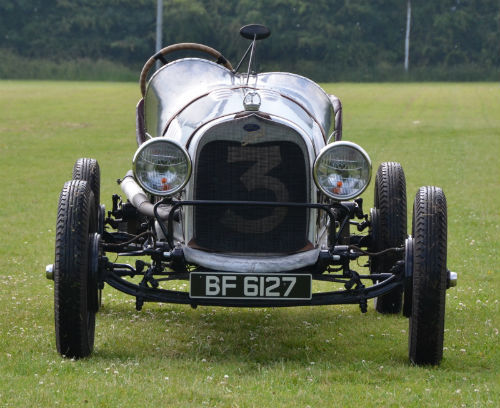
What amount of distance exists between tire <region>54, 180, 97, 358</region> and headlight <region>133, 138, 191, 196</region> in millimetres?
369

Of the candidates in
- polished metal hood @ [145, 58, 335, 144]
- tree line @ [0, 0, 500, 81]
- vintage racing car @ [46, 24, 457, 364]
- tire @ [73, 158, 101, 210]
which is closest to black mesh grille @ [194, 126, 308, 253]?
vintage racing car @ [46, 24, 457, 364]

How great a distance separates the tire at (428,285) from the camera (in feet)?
16.7

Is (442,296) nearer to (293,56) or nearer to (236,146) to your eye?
(236,146)

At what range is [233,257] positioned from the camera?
5449 mm

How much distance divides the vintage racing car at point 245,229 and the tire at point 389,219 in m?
0.37

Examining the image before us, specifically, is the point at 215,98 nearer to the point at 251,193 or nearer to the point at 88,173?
the point at 251,193

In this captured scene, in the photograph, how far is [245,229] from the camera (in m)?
5.54

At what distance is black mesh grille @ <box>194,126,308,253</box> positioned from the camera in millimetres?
5512

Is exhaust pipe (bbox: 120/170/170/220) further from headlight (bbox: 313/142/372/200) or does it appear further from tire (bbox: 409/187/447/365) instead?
tire (bbox: 409/187/447/365)

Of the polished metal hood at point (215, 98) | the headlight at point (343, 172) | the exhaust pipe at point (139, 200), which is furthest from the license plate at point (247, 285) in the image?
the polished metal hood at point (215, 98)

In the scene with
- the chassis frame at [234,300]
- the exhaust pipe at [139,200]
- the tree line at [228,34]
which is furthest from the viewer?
the tree line at [228,34]

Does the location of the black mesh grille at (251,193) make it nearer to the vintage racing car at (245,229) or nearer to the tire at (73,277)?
the vintage racing car at (245,229)

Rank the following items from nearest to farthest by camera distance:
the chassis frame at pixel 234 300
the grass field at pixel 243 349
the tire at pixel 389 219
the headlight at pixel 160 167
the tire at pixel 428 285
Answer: the grass field at pixel 243 349
the tire at pixel 428 285
the chassis frame at pixel 234 300
the headlight at pixel 160 167
the tire at pixel 389 219

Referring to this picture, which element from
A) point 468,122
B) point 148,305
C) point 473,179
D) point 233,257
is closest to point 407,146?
point 473,179
